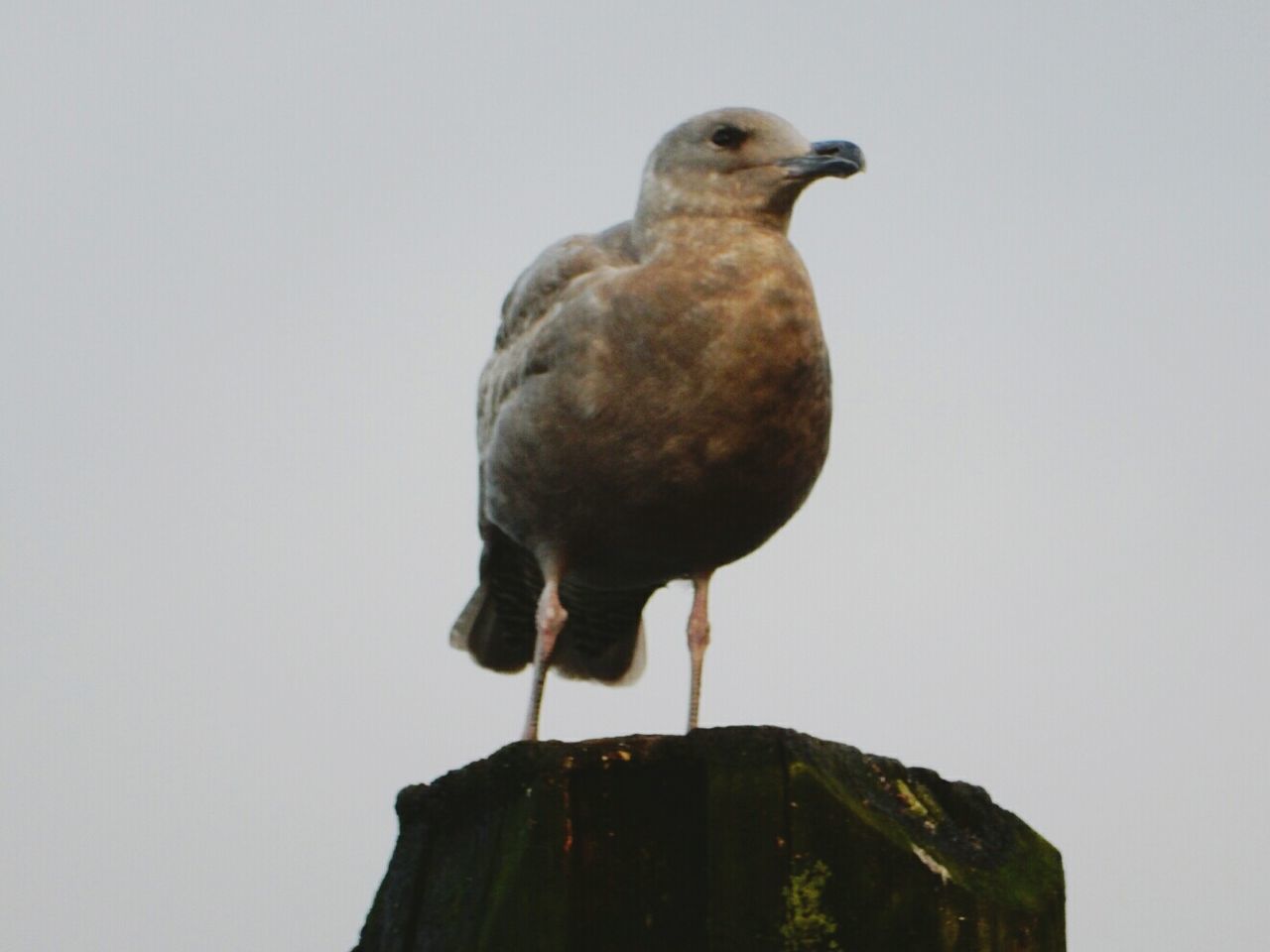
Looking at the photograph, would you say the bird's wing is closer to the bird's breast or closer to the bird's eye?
the bird's breast

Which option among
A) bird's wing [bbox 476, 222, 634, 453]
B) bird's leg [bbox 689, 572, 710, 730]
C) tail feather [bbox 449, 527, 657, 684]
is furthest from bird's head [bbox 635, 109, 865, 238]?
tail feather [bbox 449, 527, 657, 684]

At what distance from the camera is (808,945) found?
8.25ft

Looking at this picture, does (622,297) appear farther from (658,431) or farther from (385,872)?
(385,872)

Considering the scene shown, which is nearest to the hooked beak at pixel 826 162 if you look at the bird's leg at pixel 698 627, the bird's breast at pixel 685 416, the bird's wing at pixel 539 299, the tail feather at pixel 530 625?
the bird's breast at pixel 685 416

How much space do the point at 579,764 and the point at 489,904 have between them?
0.25 meters

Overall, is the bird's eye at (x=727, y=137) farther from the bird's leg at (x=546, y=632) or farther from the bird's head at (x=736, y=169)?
the bird's leg at (x=546, y=632)

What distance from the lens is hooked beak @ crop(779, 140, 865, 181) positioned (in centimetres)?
492

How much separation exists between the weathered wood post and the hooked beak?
2.43 meters

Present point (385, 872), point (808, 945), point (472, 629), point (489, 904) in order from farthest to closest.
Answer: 1. point (472, 629)
2. point (385, 872)
3. point (489, 904)
4. point (808, 945)

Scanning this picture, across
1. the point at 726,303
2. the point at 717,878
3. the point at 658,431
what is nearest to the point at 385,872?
the point at 717,878

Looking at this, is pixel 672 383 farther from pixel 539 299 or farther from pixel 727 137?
pixel 727 137

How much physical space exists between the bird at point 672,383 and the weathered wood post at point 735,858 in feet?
6.13

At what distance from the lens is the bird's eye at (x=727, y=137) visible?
5.13 meters

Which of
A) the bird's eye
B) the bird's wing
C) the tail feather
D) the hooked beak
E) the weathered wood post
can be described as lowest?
the weathered wood post
